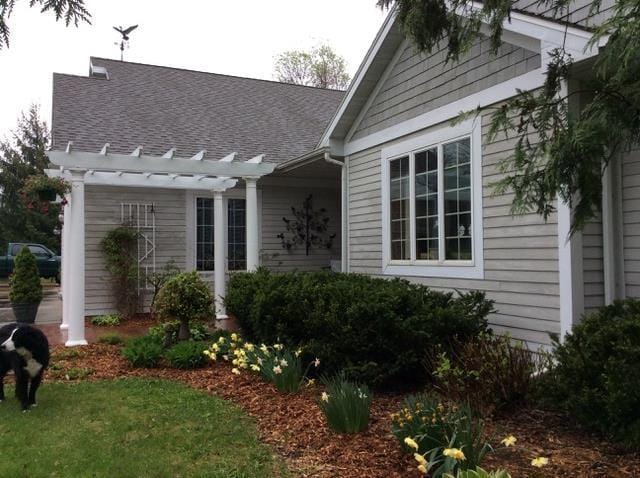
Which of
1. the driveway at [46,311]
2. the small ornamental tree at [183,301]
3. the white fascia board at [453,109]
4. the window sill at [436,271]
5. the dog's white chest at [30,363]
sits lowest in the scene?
the driveway at [46,311]

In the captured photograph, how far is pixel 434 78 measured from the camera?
725 cm

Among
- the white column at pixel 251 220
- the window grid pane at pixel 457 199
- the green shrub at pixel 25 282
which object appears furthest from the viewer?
the green shrub at pixel 25 282

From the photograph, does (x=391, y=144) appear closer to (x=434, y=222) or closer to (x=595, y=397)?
(x=434, y=222)

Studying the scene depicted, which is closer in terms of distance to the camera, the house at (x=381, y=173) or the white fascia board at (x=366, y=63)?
the house at (x=381, y=173)

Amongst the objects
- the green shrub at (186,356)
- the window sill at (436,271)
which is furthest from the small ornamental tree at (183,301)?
the window sill at (436,271)

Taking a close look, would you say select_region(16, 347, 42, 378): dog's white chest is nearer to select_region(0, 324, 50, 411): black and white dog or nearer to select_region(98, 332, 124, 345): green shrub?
select_region(0, 324, 50, 411): black and white dog

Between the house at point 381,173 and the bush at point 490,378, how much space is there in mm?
990

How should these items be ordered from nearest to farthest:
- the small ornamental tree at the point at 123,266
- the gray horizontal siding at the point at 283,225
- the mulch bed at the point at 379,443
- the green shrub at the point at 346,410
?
the mulch bed at the point at 379,443 < the green shrub at the point at 346,410 < the small ornamental tree at the point at 123,266 < the gray horizontal siding at the point at 283,225

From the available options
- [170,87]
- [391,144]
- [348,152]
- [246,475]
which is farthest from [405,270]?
[170,87]

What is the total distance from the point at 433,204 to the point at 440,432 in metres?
4.15

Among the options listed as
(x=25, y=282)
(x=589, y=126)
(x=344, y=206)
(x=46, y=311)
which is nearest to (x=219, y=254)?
(x=344, y=206)

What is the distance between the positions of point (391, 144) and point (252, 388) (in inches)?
163

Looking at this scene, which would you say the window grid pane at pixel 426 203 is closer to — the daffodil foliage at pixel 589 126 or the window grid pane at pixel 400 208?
the window grid pane at pixel 400 208

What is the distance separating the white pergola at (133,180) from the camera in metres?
8.66
